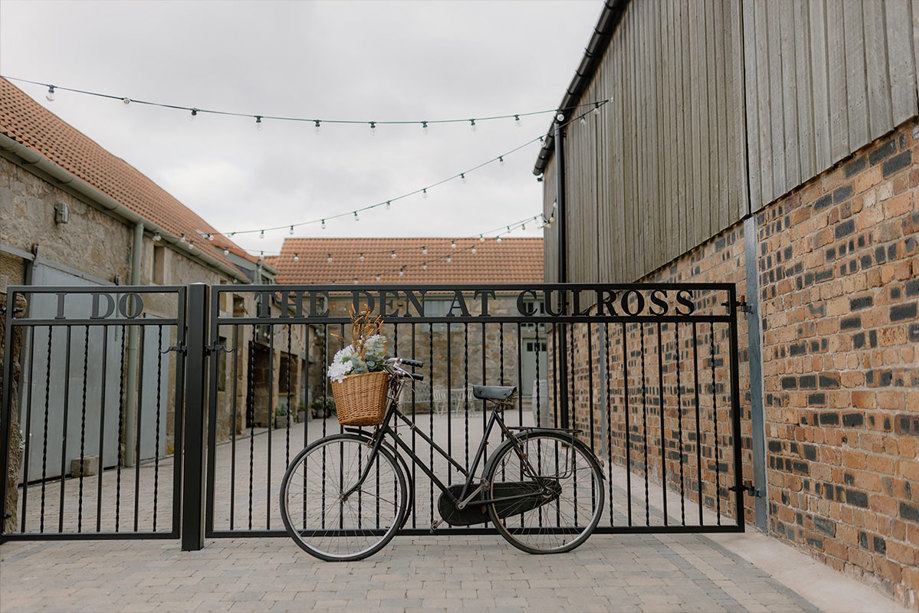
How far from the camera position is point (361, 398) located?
3803mm

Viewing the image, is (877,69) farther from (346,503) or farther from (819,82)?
(346,503)

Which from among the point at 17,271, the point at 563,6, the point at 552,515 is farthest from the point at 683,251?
the point at 17,271

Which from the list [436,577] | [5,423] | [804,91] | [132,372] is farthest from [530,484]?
[132,372]

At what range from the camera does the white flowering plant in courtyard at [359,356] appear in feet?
12.7

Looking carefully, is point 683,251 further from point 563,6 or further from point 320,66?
point 320,66

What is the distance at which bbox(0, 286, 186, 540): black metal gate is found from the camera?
415 cm

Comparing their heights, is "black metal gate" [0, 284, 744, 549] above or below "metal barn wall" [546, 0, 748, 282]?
below

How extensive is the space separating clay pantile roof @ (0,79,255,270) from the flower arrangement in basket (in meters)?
5.32

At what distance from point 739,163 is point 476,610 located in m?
3.25

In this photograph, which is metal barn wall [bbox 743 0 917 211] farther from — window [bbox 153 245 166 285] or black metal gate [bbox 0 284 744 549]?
window [bbox 153 245 166 285]

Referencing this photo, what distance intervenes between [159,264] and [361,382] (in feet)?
26.6

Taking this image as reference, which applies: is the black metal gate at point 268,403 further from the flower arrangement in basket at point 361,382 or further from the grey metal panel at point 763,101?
the grey metal panel at point 763,101

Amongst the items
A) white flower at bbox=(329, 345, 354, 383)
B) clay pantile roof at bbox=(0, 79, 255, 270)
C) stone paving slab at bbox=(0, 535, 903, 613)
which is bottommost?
stone paving slab at bbox=(0, 535, 903, 613)

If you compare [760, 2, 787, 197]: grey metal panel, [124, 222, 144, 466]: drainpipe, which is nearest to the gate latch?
[760, 2, 787, 197]: grey metal panel
